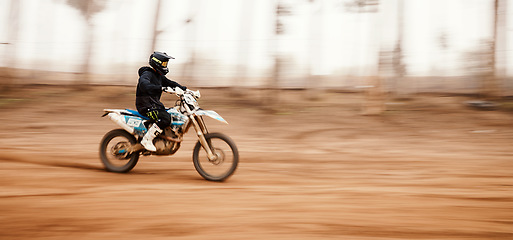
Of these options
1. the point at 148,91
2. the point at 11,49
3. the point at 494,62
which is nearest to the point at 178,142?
the point at 148,91

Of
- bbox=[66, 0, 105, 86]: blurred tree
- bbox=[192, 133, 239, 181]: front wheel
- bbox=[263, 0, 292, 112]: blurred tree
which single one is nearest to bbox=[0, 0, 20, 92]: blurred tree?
bbox=[66, 0, 105, 86]: blurred tree

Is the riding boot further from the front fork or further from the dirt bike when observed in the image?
the front fork

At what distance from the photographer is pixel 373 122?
1265cm

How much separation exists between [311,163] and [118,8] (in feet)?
38.1

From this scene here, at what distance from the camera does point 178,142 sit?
625cm

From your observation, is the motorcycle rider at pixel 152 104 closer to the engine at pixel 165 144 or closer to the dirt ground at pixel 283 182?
the engine at pixel 165 144

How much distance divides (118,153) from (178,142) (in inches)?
36.3

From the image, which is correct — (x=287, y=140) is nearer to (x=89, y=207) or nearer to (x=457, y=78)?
(x=89, y=207)

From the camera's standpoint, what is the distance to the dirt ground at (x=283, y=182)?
3.94 meters

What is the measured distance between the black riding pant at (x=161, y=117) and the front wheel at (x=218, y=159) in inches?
19.8

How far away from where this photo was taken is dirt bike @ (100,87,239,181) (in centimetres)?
603

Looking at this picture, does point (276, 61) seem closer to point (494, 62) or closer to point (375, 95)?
point (375, 95)

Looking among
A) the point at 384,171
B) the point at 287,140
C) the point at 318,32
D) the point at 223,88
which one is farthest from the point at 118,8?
the point at 384,171

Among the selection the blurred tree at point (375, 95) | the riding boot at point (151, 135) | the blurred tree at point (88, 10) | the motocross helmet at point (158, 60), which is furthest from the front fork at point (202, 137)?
the blurred tree at point (88, 10)
